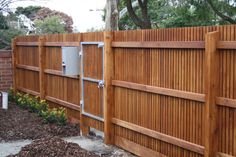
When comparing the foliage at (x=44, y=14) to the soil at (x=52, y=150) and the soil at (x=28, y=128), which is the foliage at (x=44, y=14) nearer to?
the soil at (x=28, y=128)

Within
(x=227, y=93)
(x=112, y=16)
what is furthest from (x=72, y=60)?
(x=227, y=93)

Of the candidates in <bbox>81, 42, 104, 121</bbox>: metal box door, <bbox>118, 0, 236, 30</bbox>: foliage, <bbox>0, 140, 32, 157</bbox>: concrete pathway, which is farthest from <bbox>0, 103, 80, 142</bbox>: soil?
<bbox>118, 0, 236, 30</bbox>: foliage

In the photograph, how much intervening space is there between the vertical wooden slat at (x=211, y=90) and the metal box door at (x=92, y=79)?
120 inches

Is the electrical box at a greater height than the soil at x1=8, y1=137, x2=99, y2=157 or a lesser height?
greater

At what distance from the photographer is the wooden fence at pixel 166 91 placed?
5395 mm

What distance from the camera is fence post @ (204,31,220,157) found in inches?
212

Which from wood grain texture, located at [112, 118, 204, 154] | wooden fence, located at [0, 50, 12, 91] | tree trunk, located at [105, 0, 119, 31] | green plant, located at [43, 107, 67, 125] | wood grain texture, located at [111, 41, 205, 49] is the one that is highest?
tree trunk, located at [105, 0, 119, 31]

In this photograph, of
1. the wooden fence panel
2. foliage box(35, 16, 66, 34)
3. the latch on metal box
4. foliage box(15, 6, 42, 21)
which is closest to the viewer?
the wooden fence panel

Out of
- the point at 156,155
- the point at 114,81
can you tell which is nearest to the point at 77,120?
the point at 114,81

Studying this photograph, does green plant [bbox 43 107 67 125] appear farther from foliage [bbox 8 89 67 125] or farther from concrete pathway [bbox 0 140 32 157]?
concrete pathway [bbox 0 140 32 157]

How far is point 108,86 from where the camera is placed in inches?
313

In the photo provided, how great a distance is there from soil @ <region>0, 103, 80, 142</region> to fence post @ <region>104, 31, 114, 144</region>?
1.43m

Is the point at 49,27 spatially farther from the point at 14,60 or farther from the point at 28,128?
the point at 28,128

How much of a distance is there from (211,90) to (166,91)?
109 centimetres
